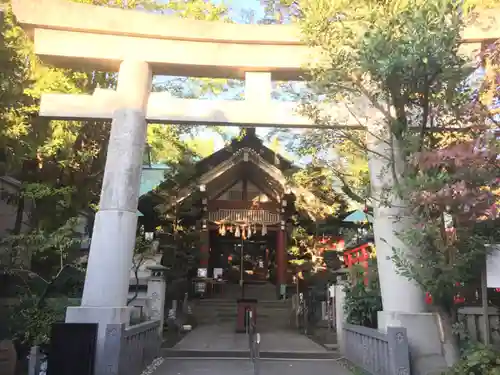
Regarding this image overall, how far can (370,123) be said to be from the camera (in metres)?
7.45

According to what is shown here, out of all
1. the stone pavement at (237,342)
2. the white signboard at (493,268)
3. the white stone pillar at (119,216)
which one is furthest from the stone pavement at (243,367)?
the white signboard at (493,268)

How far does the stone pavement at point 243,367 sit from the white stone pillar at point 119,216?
1704 mm

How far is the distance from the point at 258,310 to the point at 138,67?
11.3 meters

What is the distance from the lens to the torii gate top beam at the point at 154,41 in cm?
792

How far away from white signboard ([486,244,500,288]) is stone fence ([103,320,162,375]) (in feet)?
16.3

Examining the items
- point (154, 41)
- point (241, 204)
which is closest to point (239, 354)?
point (154, 41)

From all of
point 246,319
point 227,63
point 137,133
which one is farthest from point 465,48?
point 246,319

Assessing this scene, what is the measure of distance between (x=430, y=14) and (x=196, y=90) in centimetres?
1140

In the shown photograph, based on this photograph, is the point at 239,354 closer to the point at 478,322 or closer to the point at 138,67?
the point at 478,322

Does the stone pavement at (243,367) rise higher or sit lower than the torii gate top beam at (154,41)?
lower

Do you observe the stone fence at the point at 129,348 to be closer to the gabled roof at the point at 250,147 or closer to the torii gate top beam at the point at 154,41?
the torii gate top beam at the point at 154,41

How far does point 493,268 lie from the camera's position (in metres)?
5.29

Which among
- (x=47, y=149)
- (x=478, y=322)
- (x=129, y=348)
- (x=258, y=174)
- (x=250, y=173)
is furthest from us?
(x=250, y=173)

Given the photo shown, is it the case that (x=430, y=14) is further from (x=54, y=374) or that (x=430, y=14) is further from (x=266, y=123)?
(x=54, y=374)
